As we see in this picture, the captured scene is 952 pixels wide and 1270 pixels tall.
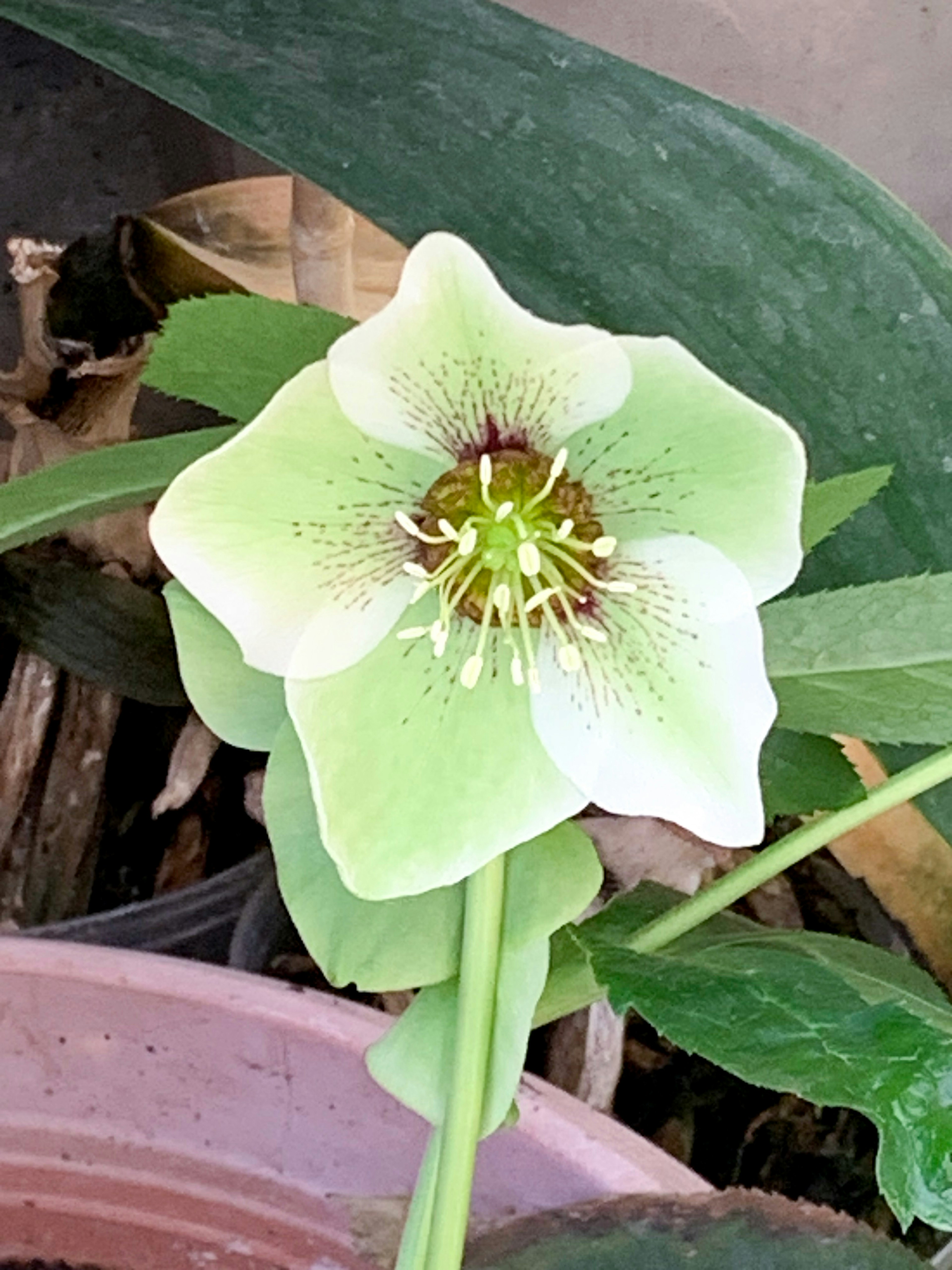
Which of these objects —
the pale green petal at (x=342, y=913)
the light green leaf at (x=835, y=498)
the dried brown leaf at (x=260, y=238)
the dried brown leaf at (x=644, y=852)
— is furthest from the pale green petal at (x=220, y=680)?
the dried brown leaf at (x=260, y=238)

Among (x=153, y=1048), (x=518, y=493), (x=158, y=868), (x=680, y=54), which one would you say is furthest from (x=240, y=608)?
(x=680, y=54)

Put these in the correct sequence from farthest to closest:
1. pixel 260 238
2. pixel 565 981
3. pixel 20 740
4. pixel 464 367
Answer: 1. pixel 260 238
2. pixel 20 740
3. pixel 565 981
4. pixel 464 367

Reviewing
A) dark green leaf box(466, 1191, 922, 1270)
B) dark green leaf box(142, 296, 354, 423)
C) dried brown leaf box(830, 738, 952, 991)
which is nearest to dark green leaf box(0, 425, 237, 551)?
dark green leaf box(142, 296, 354, 423)

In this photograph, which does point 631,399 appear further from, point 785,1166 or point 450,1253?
point 785,1166

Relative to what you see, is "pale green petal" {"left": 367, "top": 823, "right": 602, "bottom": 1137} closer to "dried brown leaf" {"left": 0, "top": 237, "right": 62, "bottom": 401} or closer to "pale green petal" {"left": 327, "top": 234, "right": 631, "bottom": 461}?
"pale green petal" {"left": 327, "top": 234, "right": 631, "bottom": 461}

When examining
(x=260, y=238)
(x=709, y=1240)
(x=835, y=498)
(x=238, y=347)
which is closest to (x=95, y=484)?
(x=238, y=347)

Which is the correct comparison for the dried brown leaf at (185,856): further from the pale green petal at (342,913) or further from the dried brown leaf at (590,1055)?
the pale green petal at (342,913)

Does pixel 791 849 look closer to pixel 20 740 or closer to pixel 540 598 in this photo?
pixel 540 598
